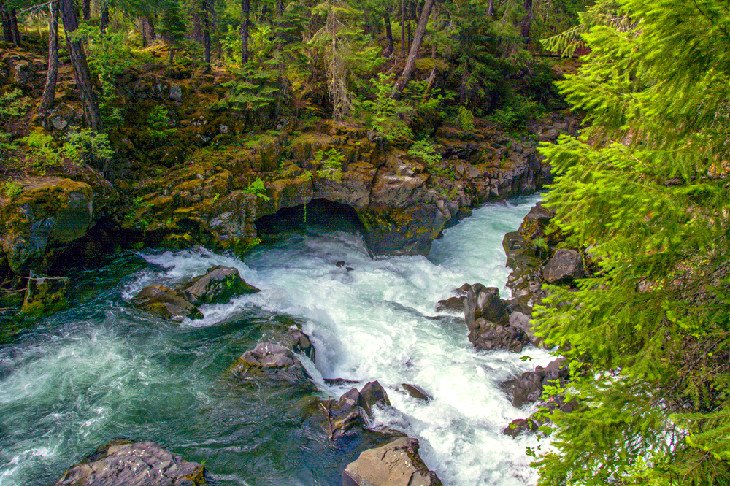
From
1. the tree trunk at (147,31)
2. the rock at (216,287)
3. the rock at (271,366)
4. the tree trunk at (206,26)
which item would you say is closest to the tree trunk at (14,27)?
the tree trunk at (147,31)

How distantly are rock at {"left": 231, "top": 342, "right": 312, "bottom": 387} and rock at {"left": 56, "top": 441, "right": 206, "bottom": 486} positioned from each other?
9.46ft

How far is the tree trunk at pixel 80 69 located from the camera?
14.2 metres

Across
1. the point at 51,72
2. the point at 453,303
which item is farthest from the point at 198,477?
the point at 51,72

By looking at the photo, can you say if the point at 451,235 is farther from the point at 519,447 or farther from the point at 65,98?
the point at 65,98

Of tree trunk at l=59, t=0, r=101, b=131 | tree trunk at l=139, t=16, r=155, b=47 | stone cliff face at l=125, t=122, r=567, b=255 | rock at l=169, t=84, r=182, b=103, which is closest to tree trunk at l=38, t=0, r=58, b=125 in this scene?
tree trunk at l=59, t=0, r=101, b=131

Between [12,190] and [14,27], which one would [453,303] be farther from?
[14,27]

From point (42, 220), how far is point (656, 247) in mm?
13818

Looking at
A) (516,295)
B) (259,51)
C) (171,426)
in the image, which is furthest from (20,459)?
(259,51)

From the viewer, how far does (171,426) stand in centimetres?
916

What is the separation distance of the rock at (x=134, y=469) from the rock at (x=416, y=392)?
199 inches

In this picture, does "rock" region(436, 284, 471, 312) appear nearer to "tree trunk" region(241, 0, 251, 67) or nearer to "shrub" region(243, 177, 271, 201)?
"shrub" region(243, 177, 271, 201)

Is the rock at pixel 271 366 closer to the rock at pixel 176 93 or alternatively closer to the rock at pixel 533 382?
the rock at pixel 533 382

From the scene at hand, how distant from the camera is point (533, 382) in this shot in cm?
1083

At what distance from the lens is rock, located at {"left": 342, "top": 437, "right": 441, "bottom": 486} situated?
774 cm
